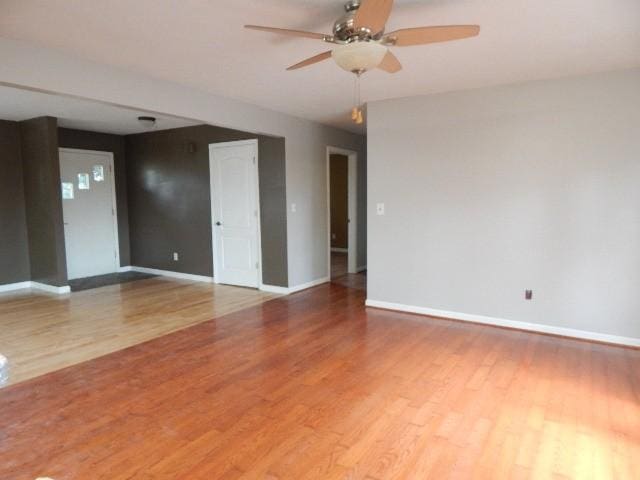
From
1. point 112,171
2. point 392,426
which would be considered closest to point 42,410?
point 392,426

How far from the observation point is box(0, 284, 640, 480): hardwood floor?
2033 millimetres

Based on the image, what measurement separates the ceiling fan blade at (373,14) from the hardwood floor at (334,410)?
213cm

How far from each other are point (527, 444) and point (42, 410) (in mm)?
2831

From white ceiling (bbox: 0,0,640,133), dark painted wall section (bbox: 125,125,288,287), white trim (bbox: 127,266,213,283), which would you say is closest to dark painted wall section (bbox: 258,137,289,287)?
dark painted wall section (bbox: 125,125,288,287)

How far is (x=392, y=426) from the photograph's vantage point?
236 centimetres

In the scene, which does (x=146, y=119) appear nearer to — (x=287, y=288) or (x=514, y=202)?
(x=287, y=288)

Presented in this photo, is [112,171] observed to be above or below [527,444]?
above

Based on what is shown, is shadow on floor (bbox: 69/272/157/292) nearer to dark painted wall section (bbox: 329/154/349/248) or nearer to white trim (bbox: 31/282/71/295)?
white trim (bbox: 31/282/71/295)

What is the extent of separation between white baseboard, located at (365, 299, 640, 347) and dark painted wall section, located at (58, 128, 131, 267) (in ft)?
15.2

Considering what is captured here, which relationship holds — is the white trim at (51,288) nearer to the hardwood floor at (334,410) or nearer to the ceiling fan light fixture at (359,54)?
the hardwood floor at (334,410)

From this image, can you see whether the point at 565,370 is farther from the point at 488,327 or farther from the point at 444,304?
the point at 444,304

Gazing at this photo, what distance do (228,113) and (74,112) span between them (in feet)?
7.35

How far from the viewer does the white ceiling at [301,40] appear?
7.48 feet

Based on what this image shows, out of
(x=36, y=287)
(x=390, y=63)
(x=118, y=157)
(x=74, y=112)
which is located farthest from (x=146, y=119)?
(x=390, y=63)
